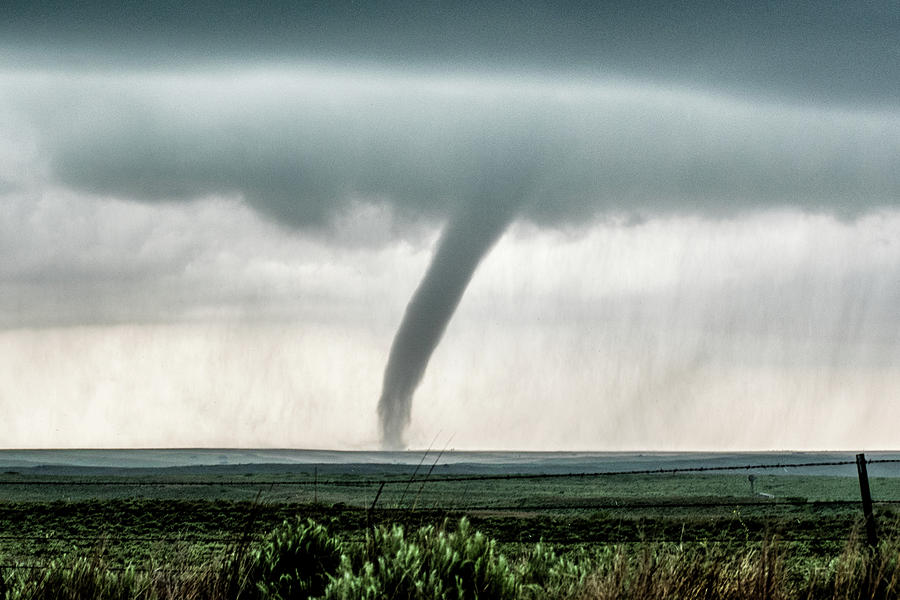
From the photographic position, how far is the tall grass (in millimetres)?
9344

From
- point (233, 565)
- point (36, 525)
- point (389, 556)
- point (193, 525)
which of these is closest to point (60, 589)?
point (233, 565)

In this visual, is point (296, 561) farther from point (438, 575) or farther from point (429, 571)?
point (438, 575)

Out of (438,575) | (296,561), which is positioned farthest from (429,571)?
(296,561)

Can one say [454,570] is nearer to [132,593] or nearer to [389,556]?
[389,556]

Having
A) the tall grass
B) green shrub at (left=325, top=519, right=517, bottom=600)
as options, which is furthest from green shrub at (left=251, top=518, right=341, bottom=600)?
green shrub at (left=325, top=519, right=517, bottom=600)

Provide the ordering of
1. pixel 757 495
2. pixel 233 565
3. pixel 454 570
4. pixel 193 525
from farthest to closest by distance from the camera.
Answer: pixel 757 495 → pixel 193 525 → pixel 233 565 → pixel 454 570

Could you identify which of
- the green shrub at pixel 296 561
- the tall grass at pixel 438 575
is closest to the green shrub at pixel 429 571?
the tall grass at pixel 438 575

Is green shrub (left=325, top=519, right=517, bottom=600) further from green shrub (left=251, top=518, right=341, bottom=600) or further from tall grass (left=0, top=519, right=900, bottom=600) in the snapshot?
green shrub (left=251, top=518, right=341, bottom=600)

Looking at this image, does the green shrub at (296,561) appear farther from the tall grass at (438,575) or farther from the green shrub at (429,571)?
the green shrub at (429,571)

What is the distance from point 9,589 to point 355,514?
33.5 metres

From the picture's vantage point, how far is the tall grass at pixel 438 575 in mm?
9344

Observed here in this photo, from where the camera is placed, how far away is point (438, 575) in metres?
9.66

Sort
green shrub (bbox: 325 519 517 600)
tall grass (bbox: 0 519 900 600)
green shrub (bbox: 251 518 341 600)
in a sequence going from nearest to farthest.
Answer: green shrub (bbox: 325 519 517 600)
tall grass (bbox: 0 519 900 600)
green shrub (bbox: 251 518 341 600)

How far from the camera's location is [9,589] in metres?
10.1
